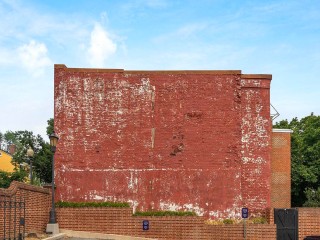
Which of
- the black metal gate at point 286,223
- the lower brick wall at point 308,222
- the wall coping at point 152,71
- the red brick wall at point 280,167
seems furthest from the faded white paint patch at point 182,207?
the wall coping at point 152,71

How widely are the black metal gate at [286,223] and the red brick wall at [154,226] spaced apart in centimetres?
103

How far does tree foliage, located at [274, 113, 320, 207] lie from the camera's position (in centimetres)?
4334

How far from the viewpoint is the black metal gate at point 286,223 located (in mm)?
26281

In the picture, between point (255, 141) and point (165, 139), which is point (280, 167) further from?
point (165, 139)

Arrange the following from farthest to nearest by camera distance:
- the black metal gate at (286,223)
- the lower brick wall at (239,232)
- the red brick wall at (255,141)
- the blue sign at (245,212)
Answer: the red brick wall at (255,141), the black metal gate at (286,223), the blue sign at (245,212), the lower brick wall at (239,232)

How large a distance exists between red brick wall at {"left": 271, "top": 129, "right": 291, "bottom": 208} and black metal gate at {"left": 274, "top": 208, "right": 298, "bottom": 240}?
3.48 metres

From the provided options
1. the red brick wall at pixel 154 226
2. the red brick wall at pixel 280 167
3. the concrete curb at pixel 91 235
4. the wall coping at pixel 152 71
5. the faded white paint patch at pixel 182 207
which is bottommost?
the concrete curb at pixel 91 235

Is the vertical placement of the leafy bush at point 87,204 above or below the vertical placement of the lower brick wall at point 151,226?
above

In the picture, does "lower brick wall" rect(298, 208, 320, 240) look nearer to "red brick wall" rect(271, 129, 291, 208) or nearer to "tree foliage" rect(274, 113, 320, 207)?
"red brick wall" rect(271, 129, 291, 208)

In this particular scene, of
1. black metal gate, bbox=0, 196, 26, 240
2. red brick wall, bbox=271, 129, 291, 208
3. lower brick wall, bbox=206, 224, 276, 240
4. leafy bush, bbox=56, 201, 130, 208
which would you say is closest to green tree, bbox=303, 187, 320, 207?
red brick wall, bbox=271, 129, 291, 208

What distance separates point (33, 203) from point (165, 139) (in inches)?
317

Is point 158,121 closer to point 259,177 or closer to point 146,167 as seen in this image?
point 146,167

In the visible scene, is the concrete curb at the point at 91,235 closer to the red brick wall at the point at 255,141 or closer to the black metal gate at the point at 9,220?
the red brick wall at the point at 255,141

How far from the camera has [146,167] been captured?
27.1m
